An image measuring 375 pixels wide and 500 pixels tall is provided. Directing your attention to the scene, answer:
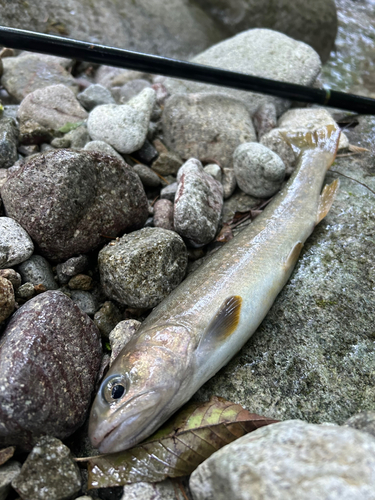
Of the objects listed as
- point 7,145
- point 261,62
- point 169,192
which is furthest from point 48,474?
point 261,62

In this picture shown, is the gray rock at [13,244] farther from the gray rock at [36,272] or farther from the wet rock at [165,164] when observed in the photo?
the wet rock at [165,164]

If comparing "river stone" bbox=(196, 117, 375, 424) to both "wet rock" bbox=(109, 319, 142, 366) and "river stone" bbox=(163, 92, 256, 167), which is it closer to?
"wet rock" bbox=(109, 319, 142, 366)

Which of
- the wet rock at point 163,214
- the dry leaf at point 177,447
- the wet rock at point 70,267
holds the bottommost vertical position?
the dry leaf at point 177,447

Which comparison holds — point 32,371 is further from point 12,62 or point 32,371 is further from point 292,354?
point 12,62

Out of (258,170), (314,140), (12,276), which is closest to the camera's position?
(12,276)

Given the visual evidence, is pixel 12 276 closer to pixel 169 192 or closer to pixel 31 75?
pixel 169 192

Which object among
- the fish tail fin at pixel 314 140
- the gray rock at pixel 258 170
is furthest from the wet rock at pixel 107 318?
the fish tail fin at pixel 314 140
